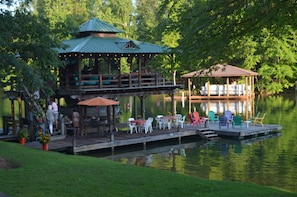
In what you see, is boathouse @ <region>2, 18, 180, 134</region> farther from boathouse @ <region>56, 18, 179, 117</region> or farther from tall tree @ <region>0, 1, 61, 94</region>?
tall tree @ <region>0, 1, 61, 94</region>

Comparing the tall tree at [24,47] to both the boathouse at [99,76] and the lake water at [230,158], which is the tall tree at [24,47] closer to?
the lake water at [230,158]

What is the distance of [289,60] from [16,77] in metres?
47.9

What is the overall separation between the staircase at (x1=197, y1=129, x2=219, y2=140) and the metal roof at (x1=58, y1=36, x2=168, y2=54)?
543 cm

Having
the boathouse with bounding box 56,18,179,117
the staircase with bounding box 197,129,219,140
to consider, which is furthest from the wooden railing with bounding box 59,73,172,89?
the staircase with bounding box 197,129,219,140

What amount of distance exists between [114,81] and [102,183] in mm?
14410

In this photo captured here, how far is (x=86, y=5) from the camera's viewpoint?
82312 millimetres

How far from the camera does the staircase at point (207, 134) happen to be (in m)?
24.8

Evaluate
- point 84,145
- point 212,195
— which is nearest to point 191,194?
point 212,195

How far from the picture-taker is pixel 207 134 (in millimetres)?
24984

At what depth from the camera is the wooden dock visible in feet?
65.3

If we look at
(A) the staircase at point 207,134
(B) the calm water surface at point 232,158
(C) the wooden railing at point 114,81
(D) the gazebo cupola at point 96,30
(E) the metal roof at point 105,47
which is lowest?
(B) the calm water surface at point 232,158

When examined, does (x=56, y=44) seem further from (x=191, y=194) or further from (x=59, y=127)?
(x=59, y=127)

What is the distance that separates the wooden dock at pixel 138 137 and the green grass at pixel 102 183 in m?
6.38

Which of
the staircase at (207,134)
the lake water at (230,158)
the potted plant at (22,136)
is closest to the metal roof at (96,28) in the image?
the lake water at (230,158)
